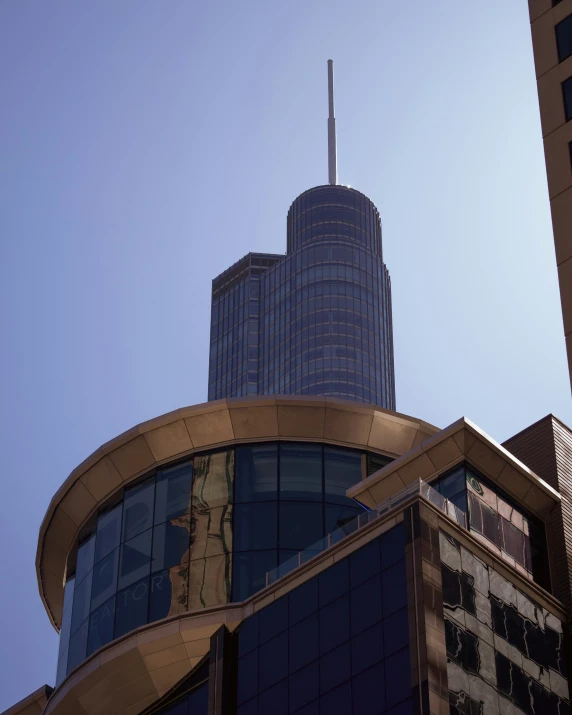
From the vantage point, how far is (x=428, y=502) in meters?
46.0

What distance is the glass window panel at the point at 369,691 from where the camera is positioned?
43.0 meters

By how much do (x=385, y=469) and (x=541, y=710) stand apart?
1128cm

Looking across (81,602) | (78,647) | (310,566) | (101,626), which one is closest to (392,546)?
(310,566)

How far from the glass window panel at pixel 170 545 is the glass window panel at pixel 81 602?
4221mm

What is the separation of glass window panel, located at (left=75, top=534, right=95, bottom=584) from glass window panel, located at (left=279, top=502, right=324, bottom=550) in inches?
347

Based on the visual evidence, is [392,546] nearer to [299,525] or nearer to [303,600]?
[303,600]

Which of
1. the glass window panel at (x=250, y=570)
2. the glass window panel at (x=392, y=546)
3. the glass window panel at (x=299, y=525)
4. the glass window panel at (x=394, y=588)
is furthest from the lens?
the glass window panel at (x=299, y=525)

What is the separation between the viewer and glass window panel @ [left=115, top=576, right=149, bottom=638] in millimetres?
52812

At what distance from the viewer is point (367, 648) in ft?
145

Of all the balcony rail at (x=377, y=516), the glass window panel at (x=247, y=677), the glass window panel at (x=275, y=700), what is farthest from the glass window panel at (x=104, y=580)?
the glass window panel at (x=275, y=700)

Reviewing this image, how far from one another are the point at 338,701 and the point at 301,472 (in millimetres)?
13052

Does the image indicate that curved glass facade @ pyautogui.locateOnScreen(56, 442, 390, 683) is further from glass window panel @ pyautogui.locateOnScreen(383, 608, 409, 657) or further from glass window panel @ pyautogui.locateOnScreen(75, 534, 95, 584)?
glass window panel @ pyautogui.locateOnScreen(383, 608, 409, 657)

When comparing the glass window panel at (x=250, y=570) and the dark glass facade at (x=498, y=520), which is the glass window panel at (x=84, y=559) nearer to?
the glass window panel at (x=250, y=570)

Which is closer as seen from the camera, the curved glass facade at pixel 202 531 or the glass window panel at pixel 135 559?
the curved glass facade at pixel 202 531
